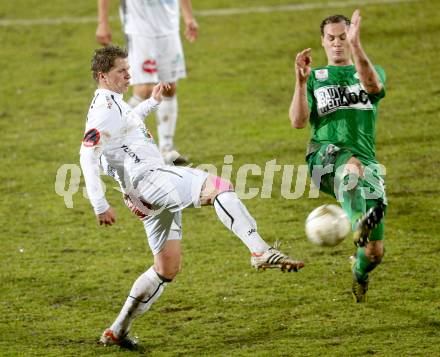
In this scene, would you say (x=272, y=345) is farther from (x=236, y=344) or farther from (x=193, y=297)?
(x=193, y=297)

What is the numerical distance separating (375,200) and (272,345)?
123 centimetres

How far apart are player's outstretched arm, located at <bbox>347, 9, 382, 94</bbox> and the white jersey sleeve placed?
1.62 metres

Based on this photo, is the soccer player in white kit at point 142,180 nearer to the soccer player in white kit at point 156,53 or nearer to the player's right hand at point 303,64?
→ the player's right hand at point 303,64

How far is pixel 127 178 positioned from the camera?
6.79 metres

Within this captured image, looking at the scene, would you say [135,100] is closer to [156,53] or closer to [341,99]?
[156,53]

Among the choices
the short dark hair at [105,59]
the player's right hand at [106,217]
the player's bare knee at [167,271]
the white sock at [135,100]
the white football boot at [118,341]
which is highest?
the short dark hair at [105,59]

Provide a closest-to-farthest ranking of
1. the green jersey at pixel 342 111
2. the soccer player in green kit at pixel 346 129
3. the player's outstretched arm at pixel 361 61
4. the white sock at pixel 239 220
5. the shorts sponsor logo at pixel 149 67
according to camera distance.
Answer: the white sock at pixel 239 220, the player's outstretched arm at pixel 361 61, the soccer player in green kit at pixel 346 129, the green jersey at pixel 342 111, the shorts sponsor logo at pixel 149 67

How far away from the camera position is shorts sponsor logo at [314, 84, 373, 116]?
24.0 feet

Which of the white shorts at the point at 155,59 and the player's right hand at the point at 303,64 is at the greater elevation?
the white shorts at the point at 155,59

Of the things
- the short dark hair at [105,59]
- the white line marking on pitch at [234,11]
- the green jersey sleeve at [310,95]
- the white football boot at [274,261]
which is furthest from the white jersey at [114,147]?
the white line marking on pitch at [234,11]

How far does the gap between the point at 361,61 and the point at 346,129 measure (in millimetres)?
641

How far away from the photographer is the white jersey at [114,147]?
21.5ft

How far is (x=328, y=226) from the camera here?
22.3ft

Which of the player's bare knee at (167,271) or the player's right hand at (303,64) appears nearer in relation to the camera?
the player's right hand at (303,64)
